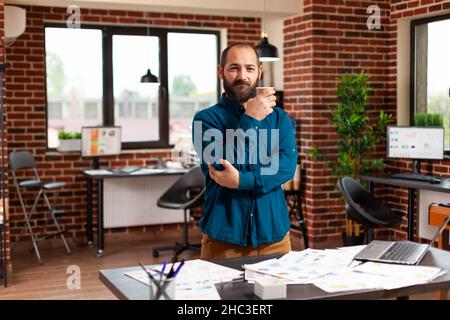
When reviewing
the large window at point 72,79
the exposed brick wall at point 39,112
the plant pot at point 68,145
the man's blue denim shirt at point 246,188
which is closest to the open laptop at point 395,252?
the man's blue denim shirt at point 246,188

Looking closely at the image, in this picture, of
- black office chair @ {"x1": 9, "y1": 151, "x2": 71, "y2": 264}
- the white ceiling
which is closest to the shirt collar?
the white ceiling

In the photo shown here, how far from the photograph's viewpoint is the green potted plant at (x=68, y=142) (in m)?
6.89

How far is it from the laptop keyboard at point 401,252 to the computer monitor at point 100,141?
184 inches

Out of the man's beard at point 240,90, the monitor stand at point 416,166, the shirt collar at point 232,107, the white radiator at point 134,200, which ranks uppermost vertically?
the man's beard at point 240,90

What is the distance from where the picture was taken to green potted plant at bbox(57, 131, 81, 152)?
6887 millimetres

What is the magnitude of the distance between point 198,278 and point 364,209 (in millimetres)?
3677

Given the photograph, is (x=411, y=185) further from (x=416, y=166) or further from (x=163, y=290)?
(x=163, y=290)

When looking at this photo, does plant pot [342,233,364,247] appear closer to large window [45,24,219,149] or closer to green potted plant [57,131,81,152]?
large window [45,24,219,149]

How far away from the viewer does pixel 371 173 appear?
265 inches

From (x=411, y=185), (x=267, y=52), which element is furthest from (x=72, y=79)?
(x=411, y=185)

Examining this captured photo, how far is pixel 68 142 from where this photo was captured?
6.90 meters

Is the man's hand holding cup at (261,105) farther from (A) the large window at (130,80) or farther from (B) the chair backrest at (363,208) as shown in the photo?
(A) the large window at (130,80)
